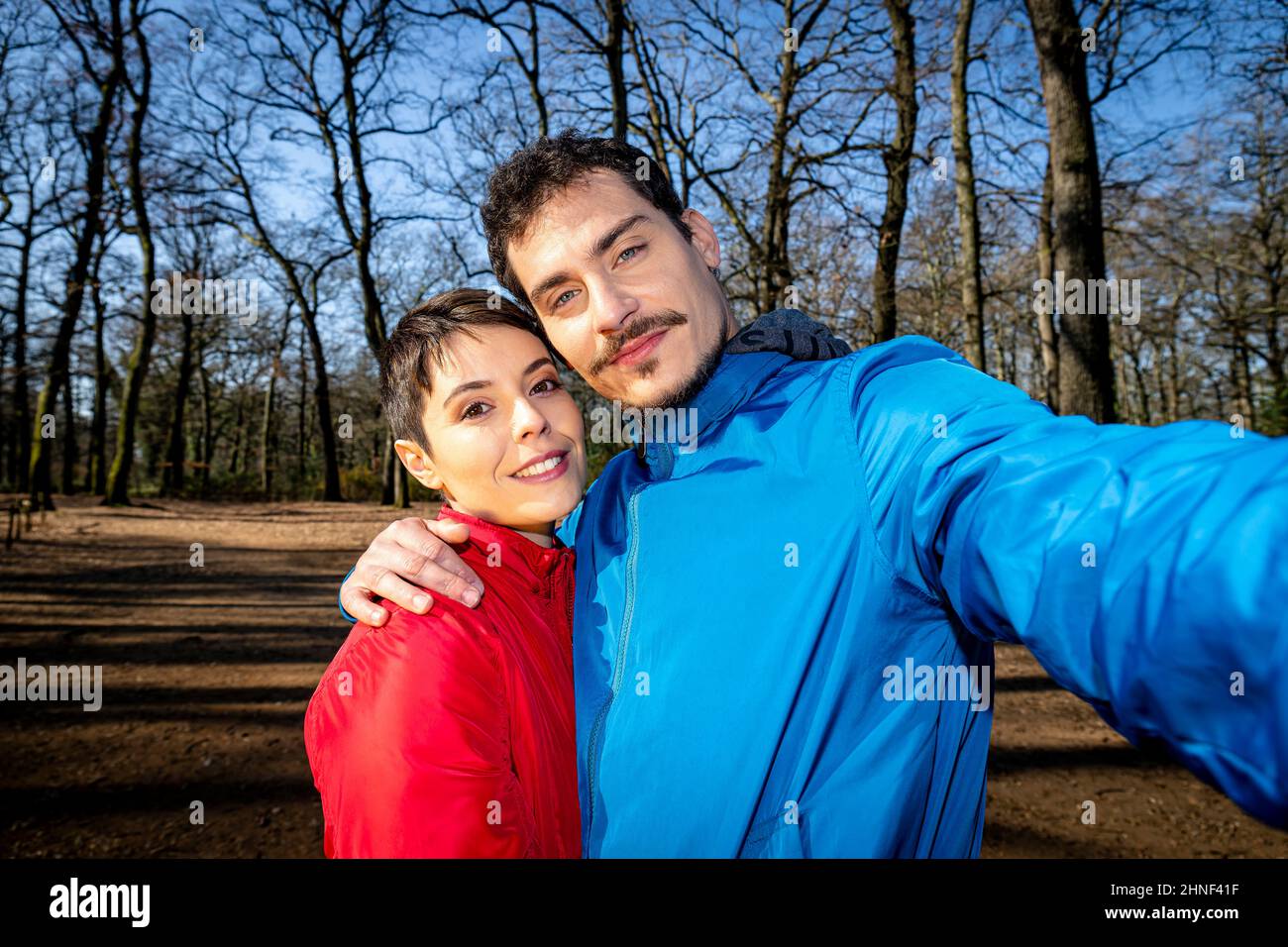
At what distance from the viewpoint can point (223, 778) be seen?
4.20m

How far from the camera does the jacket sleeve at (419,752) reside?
1.15 metres

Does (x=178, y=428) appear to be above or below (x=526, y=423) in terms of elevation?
above

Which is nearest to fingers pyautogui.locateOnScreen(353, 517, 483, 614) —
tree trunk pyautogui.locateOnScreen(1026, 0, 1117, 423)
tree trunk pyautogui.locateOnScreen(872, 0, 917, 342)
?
tree trunk pyautogui.locateOnScreen(1026, 0, 1117, 423)

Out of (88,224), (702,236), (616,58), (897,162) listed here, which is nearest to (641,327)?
(702,236)

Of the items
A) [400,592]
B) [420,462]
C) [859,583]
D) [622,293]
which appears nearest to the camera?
[859,583]

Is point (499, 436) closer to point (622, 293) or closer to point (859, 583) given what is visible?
point (622, 293)

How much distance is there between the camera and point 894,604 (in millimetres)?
1134

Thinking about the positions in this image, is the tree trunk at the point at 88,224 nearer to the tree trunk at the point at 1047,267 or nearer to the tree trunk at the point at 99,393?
the tree trunk at the point at 99,393

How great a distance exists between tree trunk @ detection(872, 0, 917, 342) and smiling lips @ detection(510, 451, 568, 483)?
8260mm

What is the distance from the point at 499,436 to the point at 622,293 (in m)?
0.52

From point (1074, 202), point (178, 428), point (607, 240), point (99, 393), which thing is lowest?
point (607, 240)
